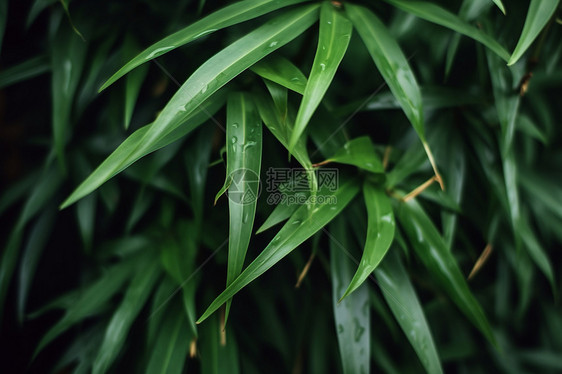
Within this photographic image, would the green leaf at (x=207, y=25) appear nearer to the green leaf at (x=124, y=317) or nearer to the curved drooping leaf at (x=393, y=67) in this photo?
the curved drooping leaf at (x=393, y=67)

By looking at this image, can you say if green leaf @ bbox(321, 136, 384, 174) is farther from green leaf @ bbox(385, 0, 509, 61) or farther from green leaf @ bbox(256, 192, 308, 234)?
green leaf @ bbox(385, 0, 509, 61)

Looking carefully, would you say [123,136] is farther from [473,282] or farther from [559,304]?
[559,304]

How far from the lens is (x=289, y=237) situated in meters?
0.42

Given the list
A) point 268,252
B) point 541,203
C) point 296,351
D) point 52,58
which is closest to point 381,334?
point 296,351

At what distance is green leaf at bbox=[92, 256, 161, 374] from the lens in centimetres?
55

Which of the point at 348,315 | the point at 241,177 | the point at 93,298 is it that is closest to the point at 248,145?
the point at 241,177

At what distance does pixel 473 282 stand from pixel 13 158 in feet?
3.24

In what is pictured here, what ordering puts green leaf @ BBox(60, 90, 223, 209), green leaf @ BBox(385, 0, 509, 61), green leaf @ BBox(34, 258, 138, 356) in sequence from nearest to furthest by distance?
1. green leaf @ BBox(60, 90, 223, 209)
2. green leaf @ BBox(385, 0, 509, 61)
3. green leaf @ BBox(34, 258, 138, 356)

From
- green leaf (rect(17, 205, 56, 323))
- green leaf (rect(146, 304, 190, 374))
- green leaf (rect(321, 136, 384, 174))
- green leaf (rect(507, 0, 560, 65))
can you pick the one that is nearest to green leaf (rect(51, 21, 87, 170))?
green leaf (rect(17, 205, 56, 323))

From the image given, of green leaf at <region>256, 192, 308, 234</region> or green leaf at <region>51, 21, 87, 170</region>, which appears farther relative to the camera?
green leaf at <region>51, 21, 87, 170</region>

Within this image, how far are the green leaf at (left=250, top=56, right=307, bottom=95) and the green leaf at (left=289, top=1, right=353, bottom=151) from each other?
0.02 meters

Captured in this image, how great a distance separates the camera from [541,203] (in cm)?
77

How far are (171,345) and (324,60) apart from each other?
16.2 inches

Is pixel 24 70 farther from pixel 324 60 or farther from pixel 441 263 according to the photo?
pixel 441 263
